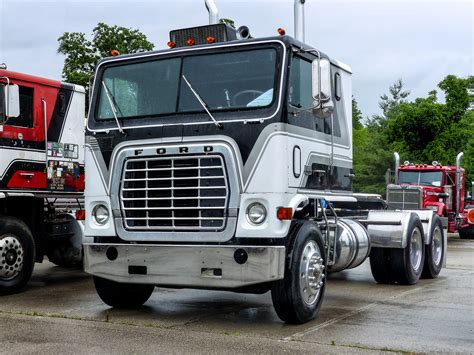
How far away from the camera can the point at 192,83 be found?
7914mm

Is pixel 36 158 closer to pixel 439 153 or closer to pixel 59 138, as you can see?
pixel 59 138

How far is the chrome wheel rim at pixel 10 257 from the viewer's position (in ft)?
32.1

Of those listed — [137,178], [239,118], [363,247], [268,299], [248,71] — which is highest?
[248,71]

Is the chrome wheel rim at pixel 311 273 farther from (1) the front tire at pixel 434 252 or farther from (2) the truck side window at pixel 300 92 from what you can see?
(1) the front tire at pixel 434 252

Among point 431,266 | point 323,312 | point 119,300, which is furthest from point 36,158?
point 431,266

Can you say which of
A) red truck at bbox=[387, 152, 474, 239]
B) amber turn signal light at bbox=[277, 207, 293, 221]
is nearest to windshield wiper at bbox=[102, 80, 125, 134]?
amber turn signal light at bbox=[277, 207, 293, 221]

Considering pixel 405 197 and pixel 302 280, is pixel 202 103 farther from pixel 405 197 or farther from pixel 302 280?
pixel 405 197

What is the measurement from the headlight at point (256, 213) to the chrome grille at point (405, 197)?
410 inches

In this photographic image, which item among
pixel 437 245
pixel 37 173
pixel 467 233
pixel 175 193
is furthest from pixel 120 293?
pixel 467 233

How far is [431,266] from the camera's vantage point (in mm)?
11984

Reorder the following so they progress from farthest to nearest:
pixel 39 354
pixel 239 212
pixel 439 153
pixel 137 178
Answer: pixel 439 153 < pixel 137 178 < pixel 239 212 < pixel 39 354

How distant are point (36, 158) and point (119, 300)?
309 cm

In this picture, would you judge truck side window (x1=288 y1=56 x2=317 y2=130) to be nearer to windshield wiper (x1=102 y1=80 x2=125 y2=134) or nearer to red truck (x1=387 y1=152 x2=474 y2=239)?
windshield wiper (x1=102 y1=80 x2=125 y2=134)

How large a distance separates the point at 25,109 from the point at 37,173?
0.97 metres
